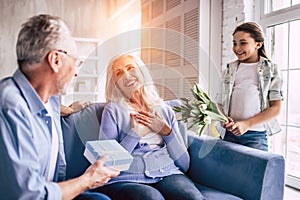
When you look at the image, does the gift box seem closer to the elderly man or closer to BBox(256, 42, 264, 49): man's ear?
the elderly man

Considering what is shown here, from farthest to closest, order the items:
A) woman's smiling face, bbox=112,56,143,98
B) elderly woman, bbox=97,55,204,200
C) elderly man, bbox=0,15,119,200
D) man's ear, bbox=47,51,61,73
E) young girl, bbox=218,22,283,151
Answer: young girl, bbox=218,22,283,151, woman's smiling face, bbox=112,56,143,98, elderly woman, bbox=97,55,204,200, man's ear, bbox=47,51,61,73, elderly man, bbox=0,15,119,200

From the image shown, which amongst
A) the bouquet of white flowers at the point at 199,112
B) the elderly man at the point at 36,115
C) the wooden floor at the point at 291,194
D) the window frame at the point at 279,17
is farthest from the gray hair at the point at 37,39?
the wooden floor at the point at 291,194

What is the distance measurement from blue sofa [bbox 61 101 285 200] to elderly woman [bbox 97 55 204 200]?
0.32ft

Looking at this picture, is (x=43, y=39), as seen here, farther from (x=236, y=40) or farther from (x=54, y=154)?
(x=236, y=40)

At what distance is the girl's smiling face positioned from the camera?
1660 millimetres

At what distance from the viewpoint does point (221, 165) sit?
1.54 metres

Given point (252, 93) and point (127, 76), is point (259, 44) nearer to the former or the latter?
point (252, 93)

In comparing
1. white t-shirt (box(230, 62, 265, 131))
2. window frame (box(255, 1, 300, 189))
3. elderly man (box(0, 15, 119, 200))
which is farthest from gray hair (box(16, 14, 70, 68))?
window frame (box(255, 1, 300, 189))

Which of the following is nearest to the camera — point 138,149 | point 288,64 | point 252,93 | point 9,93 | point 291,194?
point 9,93

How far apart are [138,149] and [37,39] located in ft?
2.42

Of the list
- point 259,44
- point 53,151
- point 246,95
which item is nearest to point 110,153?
point 53,151

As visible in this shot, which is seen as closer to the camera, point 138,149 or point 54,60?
point 54,60

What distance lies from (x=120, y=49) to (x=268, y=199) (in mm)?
1326

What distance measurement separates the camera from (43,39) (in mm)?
871
